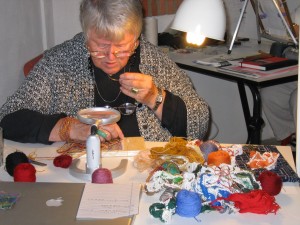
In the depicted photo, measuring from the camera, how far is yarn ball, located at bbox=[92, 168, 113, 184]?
1.29m

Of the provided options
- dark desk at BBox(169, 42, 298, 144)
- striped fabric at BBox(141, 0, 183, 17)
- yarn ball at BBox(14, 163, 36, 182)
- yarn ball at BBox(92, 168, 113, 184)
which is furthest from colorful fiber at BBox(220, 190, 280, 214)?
striped fabric at BBox(141, 0, 183, 17)

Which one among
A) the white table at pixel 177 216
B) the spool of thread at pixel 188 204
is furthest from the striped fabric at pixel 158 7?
the spool of thread at pixel 188 204

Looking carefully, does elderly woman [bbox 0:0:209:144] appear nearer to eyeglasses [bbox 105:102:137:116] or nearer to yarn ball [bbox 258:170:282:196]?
eyeglasses [bbox 105:102:137:116]

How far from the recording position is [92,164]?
53.7 inches

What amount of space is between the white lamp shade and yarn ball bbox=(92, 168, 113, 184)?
435mm

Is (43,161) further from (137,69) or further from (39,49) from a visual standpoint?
(39,49)

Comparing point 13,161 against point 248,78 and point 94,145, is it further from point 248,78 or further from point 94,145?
point 248,78

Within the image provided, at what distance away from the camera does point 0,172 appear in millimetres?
1424

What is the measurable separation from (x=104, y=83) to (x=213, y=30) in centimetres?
72

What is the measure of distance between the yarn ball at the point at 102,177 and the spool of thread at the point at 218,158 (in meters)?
0.29

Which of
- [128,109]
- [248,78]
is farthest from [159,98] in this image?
[248,78]

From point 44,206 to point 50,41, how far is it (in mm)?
1938

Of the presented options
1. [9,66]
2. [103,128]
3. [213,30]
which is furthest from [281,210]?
[9,66]

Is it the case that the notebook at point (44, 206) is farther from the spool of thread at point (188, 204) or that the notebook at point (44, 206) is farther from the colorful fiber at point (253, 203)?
the colorful fiber at point (253, 203)
